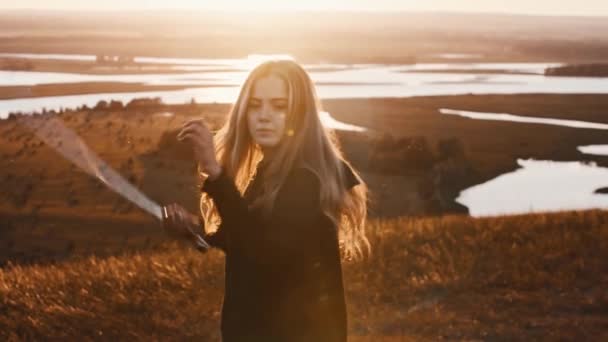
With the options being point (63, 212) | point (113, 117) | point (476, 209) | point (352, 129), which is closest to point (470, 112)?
point (352, 129)

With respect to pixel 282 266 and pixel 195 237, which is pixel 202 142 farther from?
pixel 282 266

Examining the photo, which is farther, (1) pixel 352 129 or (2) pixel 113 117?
(2) pixel 113 117

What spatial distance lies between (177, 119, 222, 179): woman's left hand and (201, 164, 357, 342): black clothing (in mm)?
58

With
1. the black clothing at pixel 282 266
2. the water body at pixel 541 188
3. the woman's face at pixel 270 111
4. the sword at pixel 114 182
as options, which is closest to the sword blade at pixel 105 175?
the sword at pixel 114 182

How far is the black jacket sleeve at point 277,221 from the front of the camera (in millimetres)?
3510

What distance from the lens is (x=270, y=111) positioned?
3.73 meters

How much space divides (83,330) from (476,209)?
4623cm

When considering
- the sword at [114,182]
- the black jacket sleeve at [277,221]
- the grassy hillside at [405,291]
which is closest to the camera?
the black jacket sleeve at [277,221]

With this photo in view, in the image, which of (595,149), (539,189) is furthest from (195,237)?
(595,149)

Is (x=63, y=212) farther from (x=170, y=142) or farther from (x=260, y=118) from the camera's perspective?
(x=260, y=118)

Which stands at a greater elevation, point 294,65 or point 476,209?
point 294,65

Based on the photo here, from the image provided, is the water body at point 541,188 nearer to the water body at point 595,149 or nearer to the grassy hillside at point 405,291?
the water body at point 595,149

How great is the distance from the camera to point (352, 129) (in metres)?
94.6

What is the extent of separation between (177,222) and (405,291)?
7.07 meters
